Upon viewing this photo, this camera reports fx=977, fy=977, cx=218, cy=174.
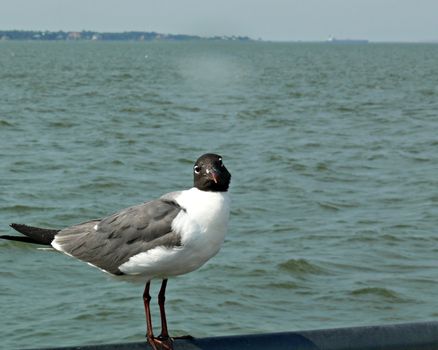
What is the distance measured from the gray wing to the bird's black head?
225mm

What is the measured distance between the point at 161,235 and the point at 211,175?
0.42 metres

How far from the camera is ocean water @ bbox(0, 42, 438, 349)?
10.9 meters

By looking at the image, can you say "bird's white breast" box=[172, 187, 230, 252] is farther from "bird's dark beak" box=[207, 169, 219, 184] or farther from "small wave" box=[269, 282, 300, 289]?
"small wave" box=[269, 282, 300, 289]

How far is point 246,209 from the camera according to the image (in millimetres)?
16719

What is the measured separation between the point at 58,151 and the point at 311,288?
1356cm

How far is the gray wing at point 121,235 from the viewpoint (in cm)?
421

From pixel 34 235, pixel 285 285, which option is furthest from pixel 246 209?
pixel 34 235

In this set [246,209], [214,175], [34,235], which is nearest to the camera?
[214,175]

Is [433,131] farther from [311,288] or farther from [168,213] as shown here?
[168,213]

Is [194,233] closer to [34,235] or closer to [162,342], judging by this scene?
[162,342]

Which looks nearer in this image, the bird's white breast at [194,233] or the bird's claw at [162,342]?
the bird's claw at [162,342]

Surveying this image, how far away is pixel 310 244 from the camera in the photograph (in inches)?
561

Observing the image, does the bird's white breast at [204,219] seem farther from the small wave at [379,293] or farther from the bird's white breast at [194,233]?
the small wave at [379,293]

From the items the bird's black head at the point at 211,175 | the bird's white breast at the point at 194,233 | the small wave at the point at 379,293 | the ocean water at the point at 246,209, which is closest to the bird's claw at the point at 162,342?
the bird's white breast at the point at 194,233
